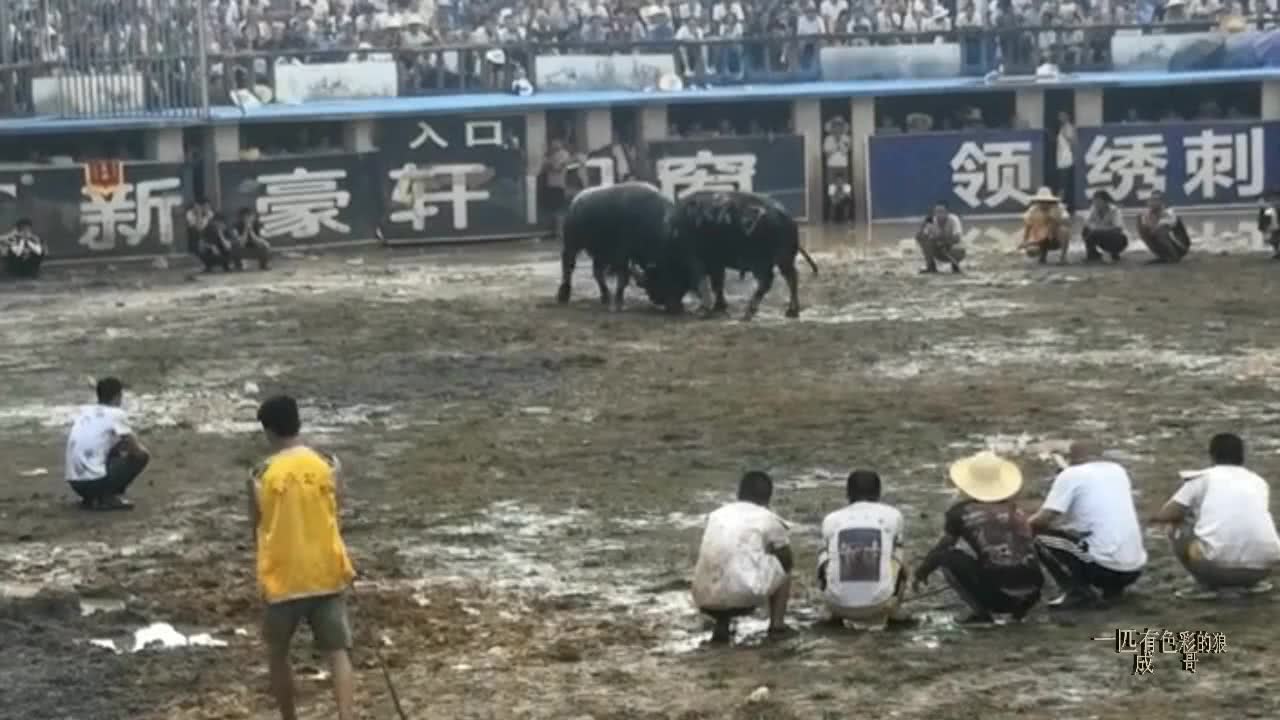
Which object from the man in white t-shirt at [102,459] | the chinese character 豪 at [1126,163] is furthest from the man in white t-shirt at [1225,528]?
the chinese character 豪 at [1126,163]

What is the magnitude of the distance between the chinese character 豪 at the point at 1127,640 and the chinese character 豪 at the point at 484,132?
25953mm

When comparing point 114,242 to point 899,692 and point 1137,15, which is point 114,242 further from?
point 899,692

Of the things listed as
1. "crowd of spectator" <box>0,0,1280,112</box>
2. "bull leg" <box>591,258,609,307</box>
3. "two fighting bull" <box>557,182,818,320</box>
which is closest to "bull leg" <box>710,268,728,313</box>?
"two fighting bull" <box>557,182,818,320</box>

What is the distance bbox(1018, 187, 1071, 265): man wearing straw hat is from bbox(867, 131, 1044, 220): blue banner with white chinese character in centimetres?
809

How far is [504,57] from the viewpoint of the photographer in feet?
128

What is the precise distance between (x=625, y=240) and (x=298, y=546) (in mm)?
16017

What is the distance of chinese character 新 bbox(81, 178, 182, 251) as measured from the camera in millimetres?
32469

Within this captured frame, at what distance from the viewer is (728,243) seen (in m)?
23.9

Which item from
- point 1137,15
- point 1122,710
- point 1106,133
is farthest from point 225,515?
point 1137,15

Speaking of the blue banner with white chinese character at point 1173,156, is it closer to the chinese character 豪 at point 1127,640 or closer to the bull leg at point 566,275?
the bull leg at point 566,275

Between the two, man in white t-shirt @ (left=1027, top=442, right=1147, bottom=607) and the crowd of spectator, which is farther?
the crowd of spectator

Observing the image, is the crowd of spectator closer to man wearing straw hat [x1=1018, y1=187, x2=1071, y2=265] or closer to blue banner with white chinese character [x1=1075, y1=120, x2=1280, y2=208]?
blue banner with white chinese character [x1=1075, y1=120, x2=1280, y2=208]

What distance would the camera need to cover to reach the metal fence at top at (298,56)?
111 ft

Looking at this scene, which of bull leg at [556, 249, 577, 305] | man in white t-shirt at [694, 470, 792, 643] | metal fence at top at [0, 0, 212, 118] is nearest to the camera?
man in white t-shirt at [694, 470, 792, 643]
